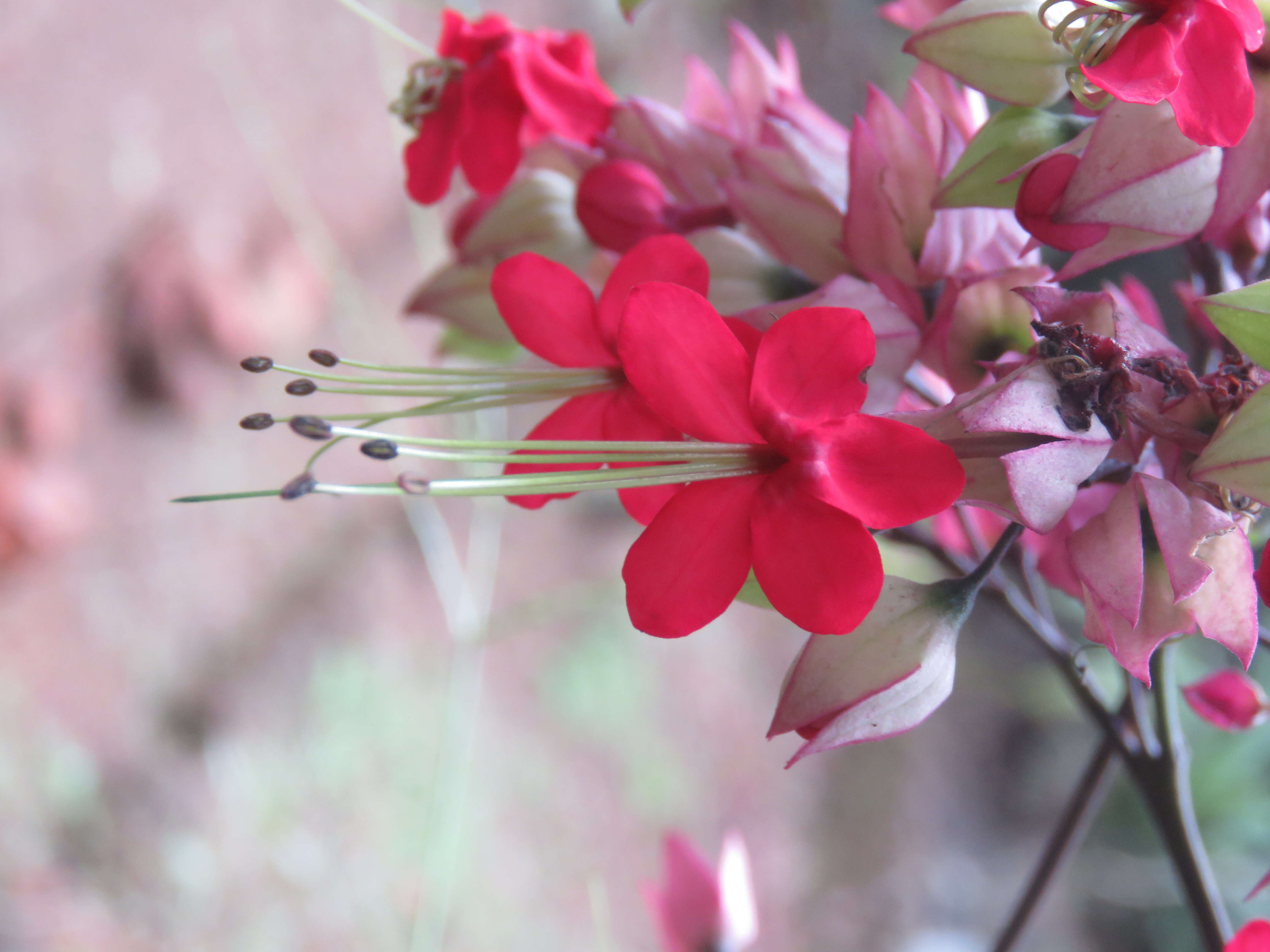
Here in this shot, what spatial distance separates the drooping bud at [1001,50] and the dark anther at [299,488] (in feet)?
0.53

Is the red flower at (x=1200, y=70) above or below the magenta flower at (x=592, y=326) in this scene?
above

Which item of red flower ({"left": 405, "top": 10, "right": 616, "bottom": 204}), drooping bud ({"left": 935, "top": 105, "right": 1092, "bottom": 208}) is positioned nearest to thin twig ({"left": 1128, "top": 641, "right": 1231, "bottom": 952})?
drooping bud ({"left": 935, "top": 105, "right": 1092, "bottom": 208})

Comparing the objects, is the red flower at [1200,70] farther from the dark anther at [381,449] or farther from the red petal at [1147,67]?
the dark anther at [381,449]

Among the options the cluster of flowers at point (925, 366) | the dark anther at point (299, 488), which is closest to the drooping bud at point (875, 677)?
the cluster of flowers at point (925, 366)

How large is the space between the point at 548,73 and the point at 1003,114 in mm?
132

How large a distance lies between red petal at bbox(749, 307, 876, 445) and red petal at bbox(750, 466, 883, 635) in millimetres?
12

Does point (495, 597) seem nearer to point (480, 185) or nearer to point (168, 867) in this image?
point (168, 867)

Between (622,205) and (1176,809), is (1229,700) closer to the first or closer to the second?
(1176,809)

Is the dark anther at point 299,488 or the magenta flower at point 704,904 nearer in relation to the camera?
the dark anther at point 299,488

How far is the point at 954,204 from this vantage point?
197mm

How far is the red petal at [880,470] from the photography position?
0.15 m

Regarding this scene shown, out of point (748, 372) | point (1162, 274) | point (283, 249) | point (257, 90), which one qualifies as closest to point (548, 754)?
point (283, 249)

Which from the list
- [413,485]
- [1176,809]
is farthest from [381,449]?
[1176,809]

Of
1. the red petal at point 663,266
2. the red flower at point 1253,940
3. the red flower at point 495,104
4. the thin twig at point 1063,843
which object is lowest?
the thin twig at point 1063,843
